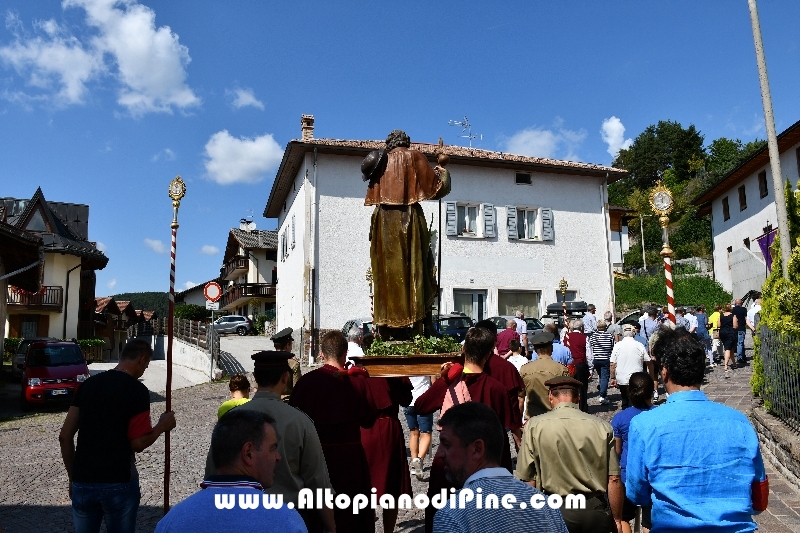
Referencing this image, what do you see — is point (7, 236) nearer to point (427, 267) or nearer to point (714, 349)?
point (427, 267)

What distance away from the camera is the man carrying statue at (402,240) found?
18.4 ft

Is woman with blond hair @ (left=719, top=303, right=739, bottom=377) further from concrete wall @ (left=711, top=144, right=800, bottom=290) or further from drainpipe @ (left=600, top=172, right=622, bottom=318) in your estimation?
drainpipe @ (left=600, top=172, right=622, bottom=318)

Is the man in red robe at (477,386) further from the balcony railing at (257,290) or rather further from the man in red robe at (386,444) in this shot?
the balcony railing at (257,290)

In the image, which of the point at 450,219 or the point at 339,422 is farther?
the point at 450,219

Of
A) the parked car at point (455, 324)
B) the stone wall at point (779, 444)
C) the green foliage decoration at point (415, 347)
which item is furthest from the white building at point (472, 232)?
the green foliage decoration at point (415, 347)

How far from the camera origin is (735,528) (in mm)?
2621

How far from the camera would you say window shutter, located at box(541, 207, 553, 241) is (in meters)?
27.4

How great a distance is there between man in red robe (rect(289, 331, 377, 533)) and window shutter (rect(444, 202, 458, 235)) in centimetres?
2171

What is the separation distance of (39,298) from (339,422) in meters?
31.5

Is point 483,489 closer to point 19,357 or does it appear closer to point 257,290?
point 19,357

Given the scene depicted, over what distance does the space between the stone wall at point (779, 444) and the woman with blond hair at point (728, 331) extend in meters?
6.64

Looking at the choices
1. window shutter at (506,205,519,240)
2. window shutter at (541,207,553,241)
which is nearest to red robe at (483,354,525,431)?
window shutter at (506,205,519,240)

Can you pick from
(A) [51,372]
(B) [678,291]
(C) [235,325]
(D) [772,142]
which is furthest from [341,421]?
(C) [235,325]

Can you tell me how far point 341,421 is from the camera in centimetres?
409
